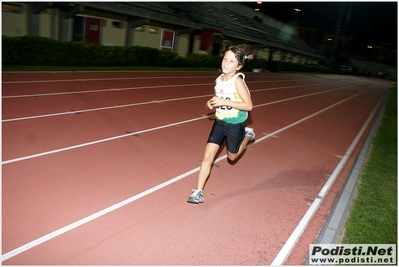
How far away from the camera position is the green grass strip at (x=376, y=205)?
3.77 metres

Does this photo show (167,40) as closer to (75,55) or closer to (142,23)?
(142,23)

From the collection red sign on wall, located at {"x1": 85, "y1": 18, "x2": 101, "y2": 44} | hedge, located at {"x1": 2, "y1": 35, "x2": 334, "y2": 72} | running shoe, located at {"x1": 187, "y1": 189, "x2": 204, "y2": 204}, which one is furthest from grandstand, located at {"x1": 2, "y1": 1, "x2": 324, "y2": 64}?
running shoe, located at {"x1": 187, "y1": 189, "x2": 204, "y2": 204}

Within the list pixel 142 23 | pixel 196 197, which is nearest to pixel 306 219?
pixel 196 197

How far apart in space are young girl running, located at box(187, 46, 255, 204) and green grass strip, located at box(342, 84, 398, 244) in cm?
179

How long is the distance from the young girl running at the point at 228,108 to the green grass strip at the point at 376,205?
1792 mm

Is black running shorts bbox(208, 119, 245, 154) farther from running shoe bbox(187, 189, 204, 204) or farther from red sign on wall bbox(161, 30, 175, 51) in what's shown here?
red sign on wall bbox(161, 30, 175, 51)

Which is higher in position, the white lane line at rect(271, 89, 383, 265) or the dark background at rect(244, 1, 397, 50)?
the dark background at rect(244, 1, 397, 50)

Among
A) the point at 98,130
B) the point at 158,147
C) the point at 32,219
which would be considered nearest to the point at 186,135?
the point at 158,147

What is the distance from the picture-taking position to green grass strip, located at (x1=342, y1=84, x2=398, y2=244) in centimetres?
377

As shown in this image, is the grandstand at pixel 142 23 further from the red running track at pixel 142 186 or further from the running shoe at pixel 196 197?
→ the running shoe at pixel 196 197

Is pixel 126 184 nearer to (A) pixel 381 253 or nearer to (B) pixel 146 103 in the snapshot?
(A) pixel 381 253

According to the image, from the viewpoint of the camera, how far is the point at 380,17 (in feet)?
236

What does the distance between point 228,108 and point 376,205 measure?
2745 mm

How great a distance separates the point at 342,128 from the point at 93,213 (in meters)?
8.92
